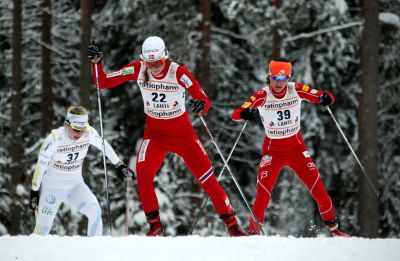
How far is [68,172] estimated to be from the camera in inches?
322

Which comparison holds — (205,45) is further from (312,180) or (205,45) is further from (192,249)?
(192,249)

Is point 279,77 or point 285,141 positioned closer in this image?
point 279,77

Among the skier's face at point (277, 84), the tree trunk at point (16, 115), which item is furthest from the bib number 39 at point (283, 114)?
the tree trunk at point (16, 115)

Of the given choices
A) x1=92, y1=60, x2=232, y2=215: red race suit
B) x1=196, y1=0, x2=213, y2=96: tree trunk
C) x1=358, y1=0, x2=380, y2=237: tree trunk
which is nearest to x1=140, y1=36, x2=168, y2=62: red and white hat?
x1=92, y1=60, x2=232, y2=215: red race suit

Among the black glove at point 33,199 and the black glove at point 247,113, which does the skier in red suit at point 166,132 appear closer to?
the black glove at point 247,113

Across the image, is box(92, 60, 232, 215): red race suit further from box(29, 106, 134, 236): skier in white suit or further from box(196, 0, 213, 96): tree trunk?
box(196, 0, 213, 96): tree trunk

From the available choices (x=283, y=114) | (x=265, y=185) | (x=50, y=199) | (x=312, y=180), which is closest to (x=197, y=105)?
(x=283, y=114)

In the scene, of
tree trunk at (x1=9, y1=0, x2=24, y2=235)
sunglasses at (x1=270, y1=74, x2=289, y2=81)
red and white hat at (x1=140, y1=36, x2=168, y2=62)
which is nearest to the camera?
red and white hat at (x1=140, y1=36, x2=168, y2=62)

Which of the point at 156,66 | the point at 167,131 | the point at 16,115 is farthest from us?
the point at 16,115

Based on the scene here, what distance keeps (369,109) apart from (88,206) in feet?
23.9

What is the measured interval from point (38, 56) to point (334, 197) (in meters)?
8.83

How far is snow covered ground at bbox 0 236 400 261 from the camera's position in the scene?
5.64 m

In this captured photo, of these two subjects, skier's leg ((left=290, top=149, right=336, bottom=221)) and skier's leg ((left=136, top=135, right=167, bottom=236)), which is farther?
skier's leg ((left=290, top=149, right=336, bottom=221))

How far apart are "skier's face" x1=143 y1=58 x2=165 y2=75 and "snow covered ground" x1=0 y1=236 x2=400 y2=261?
1.88 meters
